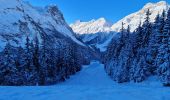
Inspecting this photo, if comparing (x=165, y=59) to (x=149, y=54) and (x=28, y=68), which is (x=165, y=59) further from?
(x=28, y=68)

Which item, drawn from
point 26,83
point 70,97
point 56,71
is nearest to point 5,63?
point 26,83

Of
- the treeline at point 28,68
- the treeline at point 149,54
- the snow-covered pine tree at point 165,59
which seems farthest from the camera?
the treeline at point 28,68

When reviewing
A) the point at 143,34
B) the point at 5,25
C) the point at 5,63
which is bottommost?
the point at 5,63

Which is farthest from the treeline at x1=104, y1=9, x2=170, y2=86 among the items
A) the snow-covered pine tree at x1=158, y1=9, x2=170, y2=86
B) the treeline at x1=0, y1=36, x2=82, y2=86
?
the treeline at x1=0, y1=36, x2=82, y2=86

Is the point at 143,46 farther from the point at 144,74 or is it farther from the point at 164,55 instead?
the point at 164,55

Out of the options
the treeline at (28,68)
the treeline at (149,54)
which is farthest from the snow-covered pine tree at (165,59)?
the treeline at (28,68)

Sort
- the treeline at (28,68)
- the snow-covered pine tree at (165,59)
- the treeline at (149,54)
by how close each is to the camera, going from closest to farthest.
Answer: the snow-covered pine tree at (165,59)
the treeline at (149,54)
the treeline at (28,68)

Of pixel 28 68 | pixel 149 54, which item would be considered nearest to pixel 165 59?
→ pixel 149 54

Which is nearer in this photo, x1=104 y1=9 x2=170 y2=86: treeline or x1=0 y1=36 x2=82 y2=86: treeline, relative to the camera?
x1=104 y1=9 x2=170 y2=86: treeline

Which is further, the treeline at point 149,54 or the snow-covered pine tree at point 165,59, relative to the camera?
the treeline at point 149,54

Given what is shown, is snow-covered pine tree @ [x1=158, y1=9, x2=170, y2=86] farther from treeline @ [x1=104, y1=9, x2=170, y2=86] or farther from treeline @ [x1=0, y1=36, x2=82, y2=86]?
treeline @ [x1=0, y1=36, x2=82, y2=86]

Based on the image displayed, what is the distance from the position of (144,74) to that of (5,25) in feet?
502

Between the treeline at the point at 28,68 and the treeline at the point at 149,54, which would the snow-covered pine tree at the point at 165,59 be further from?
the treeline at the point at 28,68

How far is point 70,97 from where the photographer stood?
1248cm
